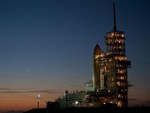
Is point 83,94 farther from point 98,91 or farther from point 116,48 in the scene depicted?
point 116,48

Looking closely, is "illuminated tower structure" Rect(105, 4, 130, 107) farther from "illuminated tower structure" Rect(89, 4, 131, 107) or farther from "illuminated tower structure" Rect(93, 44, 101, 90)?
"illuminated tower structure" Rect(93, 44, 101, 90)

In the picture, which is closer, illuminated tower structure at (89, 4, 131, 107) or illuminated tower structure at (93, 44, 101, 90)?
illuminated tower structure at (89, 4, 131, 107)

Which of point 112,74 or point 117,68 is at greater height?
point 117,68


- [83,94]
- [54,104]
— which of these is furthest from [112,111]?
[54,104]

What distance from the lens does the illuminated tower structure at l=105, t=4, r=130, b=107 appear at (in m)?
143

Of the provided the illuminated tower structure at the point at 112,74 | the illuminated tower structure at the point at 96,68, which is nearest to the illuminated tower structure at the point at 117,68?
the illuminated tower structure at the point at 112,74

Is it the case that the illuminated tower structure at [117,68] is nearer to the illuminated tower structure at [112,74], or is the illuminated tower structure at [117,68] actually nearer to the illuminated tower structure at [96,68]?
the illuminated tower structure at [112,74]

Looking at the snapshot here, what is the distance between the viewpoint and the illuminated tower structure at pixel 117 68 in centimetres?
14300

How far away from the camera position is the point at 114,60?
477ft

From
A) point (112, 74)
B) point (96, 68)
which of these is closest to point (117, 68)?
point (112, 74)

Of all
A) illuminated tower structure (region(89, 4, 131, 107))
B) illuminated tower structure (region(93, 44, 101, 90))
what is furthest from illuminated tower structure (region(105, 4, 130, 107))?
illuminated tower structure (region(93, 44, 101, 90))

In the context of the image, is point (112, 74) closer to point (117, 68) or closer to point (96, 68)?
point (117, 68)

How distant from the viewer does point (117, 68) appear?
145375mm

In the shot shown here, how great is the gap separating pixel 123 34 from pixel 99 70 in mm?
20000
